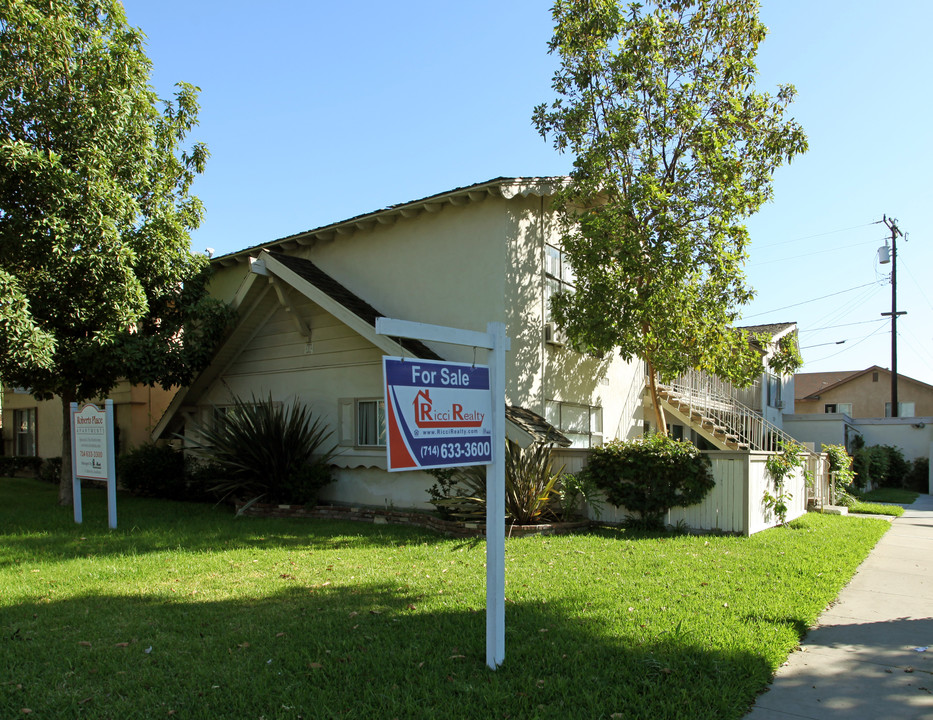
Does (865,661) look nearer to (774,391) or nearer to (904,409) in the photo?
(774,391)

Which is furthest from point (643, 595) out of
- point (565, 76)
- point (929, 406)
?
point (929, 406)

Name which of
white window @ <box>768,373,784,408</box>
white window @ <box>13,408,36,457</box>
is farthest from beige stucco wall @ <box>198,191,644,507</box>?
white window @ <box>768,373,784,408</box>

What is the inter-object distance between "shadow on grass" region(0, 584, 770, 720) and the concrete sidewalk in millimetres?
274

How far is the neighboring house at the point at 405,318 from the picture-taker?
12023 millimetres

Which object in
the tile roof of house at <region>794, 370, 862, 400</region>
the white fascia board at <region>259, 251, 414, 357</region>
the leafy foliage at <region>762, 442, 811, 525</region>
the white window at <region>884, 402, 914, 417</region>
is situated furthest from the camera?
the tile roof of house at <region>794, 370, 862, 400</region>

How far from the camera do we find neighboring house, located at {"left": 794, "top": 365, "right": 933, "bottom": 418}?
46.9m

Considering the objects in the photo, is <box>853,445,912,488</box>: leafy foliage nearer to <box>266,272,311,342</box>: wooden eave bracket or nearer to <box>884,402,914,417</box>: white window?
<box>266,272,311,342</box>: wooden eave bracket

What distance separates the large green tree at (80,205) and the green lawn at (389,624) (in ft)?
10.8

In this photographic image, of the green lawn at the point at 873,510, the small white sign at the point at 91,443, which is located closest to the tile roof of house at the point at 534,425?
the small white sign at the point at 91,443

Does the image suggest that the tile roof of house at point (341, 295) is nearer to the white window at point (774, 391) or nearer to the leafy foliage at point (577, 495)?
the leafy foliage at point (577, 495)

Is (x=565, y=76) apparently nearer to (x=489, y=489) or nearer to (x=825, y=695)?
(x=489, y=489)

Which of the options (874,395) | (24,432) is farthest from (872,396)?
(24,432)

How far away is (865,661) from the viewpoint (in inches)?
200

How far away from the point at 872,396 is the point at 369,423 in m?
45.9
